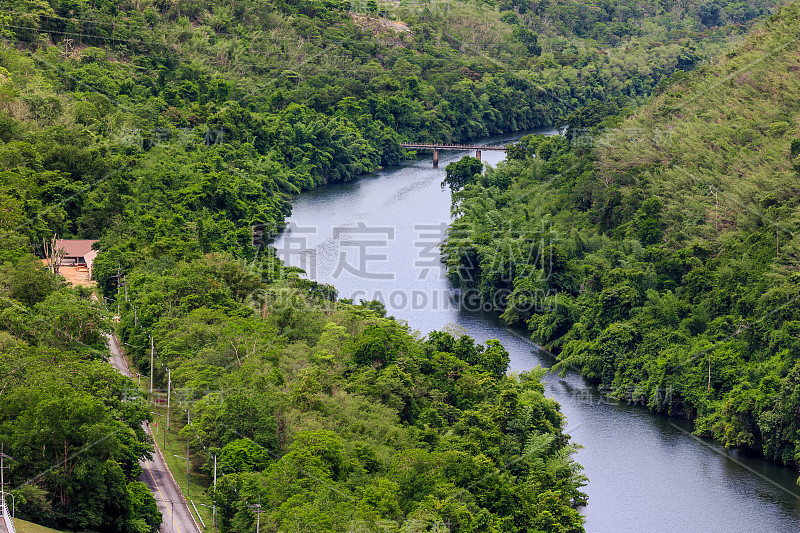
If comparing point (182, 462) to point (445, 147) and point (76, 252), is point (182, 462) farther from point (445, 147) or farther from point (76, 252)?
point (445, 147)

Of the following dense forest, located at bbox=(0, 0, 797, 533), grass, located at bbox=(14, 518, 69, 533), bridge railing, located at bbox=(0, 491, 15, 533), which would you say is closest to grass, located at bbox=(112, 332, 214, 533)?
dense forest, located at bbox=(0, 0, 797, 533)

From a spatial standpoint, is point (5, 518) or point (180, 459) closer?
point (5, 518)

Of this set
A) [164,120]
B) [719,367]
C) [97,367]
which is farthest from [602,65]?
[97,367]

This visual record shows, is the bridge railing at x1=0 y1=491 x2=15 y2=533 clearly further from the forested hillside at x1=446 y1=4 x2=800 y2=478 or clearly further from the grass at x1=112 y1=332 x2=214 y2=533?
the forested hillside at x1=446 y1=4 x2=800 y2=478

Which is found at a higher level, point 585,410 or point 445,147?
point 445,147

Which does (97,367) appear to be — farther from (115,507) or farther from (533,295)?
(533,295)

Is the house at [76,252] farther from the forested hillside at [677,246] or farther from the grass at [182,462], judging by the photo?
the forested hillside at [677,246]

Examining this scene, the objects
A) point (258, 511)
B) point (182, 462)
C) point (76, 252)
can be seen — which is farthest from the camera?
point (76, 252)

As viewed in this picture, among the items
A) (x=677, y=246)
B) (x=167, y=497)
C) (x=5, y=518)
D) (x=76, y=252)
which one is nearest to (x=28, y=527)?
(x=5, y=518)
